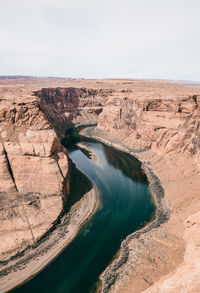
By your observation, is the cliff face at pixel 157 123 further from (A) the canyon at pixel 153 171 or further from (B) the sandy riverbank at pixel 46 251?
(B) the sandy riverbank at pixel 46 251

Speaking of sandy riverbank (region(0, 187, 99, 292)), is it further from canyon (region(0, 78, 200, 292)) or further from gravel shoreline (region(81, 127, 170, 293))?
gravel shoreline (region(81, 127, 170, 293))

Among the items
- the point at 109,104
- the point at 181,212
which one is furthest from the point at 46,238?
the point at 109,104

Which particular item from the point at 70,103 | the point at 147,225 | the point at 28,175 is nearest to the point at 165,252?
the point at 147,225

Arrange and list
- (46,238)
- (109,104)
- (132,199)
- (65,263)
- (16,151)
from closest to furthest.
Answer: (65,263) < (46,238) < (16,151) < (132,199) < (109,104)

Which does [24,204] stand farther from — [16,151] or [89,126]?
[89,126]

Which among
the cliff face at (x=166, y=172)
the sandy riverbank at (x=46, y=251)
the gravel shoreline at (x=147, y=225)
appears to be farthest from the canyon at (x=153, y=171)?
the sandy riverbank at (x=46, y=251)

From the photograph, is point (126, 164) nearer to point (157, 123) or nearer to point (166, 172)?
point (166, 172)

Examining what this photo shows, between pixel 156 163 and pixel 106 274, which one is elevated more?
pixel 156 163
